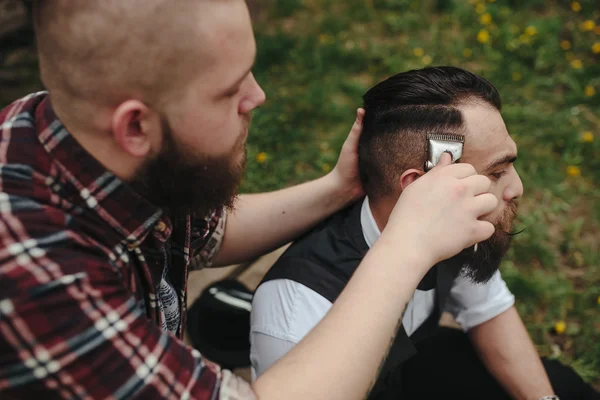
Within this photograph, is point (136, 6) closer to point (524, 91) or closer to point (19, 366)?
point (19, 366)

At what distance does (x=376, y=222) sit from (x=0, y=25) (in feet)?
12.5

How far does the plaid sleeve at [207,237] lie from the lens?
1854 mm

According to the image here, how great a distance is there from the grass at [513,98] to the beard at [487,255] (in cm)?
117

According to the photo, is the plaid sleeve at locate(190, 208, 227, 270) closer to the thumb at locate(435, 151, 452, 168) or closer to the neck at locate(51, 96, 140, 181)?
the neck at locate(51, 96, 140, 181)

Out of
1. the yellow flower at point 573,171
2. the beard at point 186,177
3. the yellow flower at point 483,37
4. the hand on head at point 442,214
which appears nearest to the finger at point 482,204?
the hand on head at point 442,214

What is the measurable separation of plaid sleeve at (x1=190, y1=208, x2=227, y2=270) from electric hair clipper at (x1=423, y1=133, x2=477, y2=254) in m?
0.68

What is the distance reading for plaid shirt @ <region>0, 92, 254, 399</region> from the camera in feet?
3.69

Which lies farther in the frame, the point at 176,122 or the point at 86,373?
the point at 176,122

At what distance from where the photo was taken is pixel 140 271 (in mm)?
1487

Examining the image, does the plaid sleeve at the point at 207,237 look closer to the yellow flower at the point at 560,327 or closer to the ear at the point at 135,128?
the ear at the point at 135,128

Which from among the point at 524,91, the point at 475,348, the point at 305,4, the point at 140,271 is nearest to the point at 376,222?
the point at 475,348

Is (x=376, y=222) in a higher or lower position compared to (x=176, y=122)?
lower

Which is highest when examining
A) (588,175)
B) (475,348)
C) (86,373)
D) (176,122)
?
(176,122)

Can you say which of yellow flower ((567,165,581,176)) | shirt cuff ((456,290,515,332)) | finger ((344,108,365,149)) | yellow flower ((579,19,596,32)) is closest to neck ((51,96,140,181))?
finger ((344,108,365,149))
